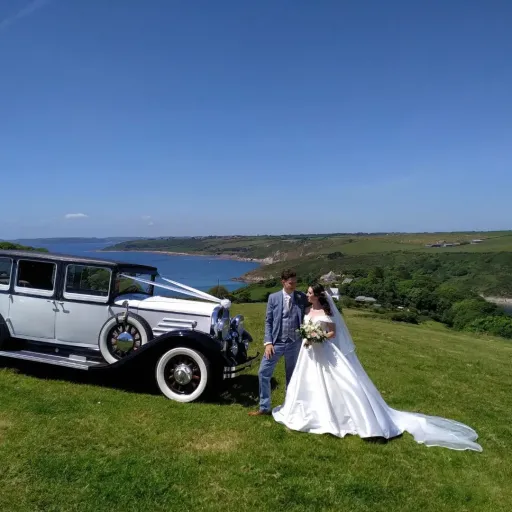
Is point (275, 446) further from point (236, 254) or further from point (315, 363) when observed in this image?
point (236, 254)

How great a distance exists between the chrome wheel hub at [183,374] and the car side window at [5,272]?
12.7 ft

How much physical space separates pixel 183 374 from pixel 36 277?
3480mm

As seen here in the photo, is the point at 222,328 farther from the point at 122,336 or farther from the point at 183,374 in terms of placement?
the point at 122,336

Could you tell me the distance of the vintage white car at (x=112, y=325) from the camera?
6.84 meters

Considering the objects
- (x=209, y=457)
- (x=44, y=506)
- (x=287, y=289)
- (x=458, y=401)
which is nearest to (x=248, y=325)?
(x=458, y=401)

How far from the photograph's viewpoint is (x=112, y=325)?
7.35 m

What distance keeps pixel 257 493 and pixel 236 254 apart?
591ft

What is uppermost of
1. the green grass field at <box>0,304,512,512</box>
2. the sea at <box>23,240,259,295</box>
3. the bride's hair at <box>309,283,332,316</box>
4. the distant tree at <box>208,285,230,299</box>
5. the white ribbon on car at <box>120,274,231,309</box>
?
the bride's hair at <box>309,283,332,316</box>

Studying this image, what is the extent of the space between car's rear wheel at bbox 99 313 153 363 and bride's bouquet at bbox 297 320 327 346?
8.93 ft

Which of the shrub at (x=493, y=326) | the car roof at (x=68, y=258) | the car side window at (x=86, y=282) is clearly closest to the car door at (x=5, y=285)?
the car roof at (x=68, y=258)

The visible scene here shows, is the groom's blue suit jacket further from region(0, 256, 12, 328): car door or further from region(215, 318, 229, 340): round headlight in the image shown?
region(0, 256, 12, 328): car door

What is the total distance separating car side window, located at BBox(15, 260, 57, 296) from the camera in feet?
25.5

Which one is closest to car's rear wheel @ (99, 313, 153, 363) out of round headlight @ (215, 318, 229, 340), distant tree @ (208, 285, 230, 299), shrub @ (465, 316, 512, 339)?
round headlight @ (215, 318, 229, 340)

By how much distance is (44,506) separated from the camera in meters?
3.92
